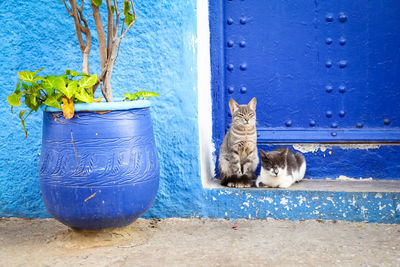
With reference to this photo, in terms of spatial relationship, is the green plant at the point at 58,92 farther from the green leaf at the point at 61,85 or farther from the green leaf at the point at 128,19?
the green leaf at the point at 128,19

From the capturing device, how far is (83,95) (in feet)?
7.40

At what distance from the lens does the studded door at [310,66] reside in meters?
3.16

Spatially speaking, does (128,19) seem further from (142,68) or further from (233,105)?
(233,105)

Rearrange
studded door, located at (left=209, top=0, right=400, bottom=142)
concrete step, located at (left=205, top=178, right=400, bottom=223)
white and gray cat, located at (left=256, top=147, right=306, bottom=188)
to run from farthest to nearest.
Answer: studded door, located at (left=209, top=0, right=400, bottom=142)
white and gray cat, located at (left=256, top=147, right=306, bottom=188)
concrete step, located at (left=205, top=178, right=400, bottom=223)

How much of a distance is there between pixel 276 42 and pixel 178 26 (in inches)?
33.0

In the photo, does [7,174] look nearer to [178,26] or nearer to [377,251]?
[178,26]

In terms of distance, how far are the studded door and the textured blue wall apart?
0.41 meters

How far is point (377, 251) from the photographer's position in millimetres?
2355

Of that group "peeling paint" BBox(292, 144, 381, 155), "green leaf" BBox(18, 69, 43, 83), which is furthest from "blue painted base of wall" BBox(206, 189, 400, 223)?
"green leaf" BBox(18, 69, 43, 83)

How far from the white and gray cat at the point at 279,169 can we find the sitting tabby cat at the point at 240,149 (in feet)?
0.46

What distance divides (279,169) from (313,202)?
0.33m

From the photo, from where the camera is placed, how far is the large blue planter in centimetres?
225

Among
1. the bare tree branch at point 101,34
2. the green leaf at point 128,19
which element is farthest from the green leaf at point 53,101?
the green leaf at point 128,19

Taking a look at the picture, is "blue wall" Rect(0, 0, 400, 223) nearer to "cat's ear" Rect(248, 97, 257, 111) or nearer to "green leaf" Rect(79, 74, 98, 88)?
"cat's ear" Rect(248, 97, 257, 111)
